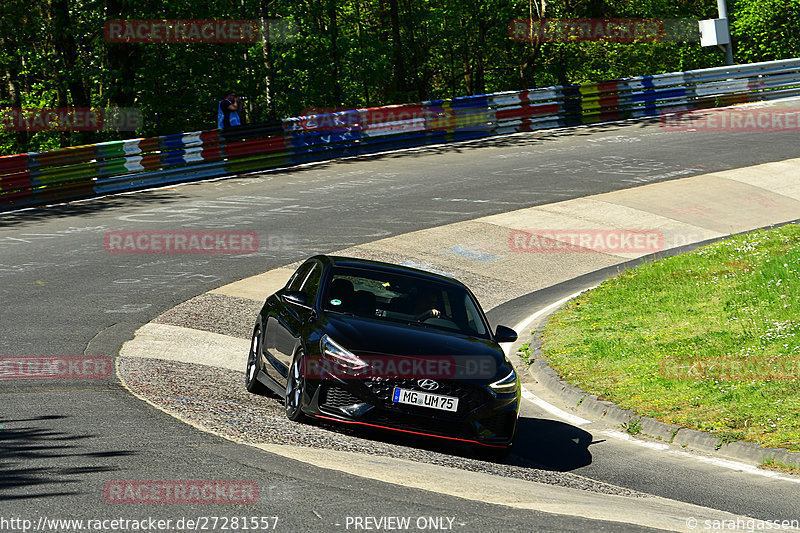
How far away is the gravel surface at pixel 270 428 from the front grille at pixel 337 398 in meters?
0.25

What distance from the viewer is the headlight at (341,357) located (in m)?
8.42

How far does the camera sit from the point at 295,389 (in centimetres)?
896

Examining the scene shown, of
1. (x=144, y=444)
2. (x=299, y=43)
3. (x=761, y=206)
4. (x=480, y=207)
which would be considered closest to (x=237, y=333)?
(x=144, y=444)

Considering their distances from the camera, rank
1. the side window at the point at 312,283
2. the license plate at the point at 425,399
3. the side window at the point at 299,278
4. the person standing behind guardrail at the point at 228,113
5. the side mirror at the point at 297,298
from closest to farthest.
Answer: the license plate at the point at 425,399 → the side mirror at the point at 297,298 → the side window at the point at 312,283 → the side window at the point at 299,278 → the person standing behind guardrail at the point at 228,113

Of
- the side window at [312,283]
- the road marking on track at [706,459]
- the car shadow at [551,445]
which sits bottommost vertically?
the road marking on track at [706,459]

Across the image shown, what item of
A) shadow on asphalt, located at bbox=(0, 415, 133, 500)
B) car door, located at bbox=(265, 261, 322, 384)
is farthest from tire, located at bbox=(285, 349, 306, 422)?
shadow on asphalt, located at bbox=(0, 415, 133, 500)

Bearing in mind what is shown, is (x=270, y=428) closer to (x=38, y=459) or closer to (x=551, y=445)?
(x=38, y=459)

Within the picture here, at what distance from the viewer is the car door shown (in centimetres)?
941

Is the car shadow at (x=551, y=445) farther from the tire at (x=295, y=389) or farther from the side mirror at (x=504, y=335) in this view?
the tire at (x=295, y=389)

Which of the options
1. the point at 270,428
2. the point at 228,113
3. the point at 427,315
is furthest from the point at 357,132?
the point at 270,428

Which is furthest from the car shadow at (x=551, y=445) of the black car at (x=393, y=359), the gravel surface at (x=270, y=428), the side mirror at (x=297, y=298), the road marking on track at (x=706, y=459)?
the side mirror at (x=297, y=298)

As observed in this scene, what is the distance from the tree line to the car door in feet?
67.5

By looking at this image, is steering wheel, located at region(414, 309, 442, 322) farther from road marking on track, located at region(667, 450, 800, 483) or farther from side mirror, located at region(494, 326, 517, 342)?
road marking on track, located at region(667, 450, 800, 483)

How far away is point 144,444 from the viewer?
7.33m
